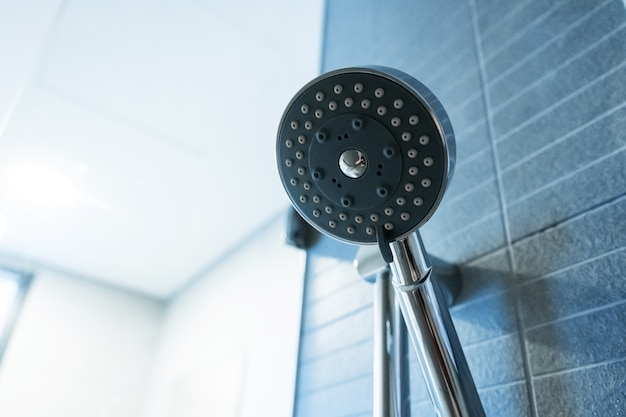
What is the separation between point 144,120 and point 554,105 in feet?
3.23

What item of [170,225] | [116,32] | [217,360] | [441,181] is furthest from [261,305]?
[441,181]

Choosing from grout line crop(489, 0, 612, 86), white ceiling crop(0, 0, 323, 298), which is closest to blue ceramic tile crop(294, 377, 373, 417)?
grout line crop(489, 0, 612, 86)

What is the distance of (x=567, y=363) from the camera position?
15.9 inches

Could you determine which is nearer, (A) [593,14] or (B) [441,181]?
(B) [441,181]

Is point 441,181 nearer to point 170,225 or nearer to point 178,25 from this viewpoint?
point 178,25

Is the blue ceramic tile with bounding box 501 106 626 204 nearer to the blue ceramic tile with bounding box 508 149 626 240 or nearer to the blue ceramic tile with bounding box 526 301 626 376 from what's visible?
the blue ceramic tile with bounding box 508 149 626 240

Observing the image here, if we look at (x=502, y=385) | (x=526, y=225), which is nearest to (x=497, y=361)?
(x=502, y=385)

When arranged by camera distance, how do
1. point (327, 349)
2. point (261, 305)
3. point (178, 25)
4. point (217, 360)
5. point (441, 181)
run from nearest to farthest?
1. point (441, 181)
2. point (327, 349)
3. point (178, 25)
4. point (261, 305)
5. point (217, 360)

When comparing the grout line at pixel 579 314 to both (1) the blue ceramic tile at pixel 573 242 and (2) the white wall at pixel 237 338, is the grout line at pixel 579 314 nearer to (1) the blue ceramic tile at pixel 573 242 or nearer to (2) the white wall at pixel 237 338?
(1) the blue ceramic tile at pixel 573 242

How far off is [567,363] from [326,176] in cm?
24

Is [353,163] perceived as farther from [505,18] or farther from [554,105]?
[505,18]

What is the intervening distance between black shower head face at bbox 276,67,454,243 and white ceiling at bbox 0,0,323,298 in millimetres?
753

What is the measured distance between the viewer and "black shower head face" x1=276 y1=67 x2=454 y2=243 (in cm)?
34

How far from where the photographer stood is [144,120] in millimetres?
1264
